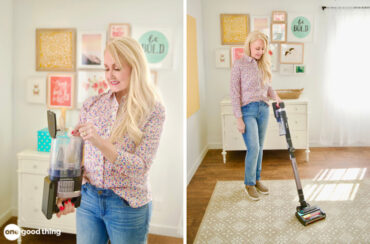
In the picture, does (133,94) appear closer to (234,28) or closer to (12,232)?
(234,28)

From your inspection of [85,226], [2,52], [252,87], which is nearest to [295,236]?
[252,87]

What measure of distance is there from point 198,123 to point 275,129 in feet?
1.02

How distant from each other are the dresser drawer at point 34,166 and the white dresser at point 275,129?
2.19 ft

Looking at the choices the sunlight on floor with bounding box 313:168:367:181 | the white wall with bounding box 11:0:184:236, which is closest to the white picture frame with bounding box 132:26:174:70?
the white wall with bounding box 11:0:184:236

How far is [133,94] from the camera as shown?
0.90 m

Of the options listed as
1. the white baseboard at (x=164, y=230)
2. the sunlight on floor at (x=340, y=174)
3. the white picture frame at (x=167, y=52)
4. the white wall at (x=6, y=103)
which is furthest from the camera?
the white baseboard at (x=164, y=230)

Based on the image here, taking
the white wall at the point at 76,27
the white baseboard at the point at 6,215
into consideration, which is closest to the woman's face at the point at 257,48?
the white wall at the point at 76,27

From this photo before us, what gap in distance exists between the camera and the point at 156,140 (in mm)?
875

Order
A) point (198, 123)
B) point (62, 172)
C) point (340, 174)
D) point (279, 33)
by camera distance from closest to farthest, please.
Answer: point (62, 172) < point (279, 33) < point (340, 174) < point (198, 123)

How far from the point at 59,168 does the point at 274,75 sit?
2.53ft

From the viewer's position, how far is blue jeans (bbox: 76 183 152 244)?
2.88 ft

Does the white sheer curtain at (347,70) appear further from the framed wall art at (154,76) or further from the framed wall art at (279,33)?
the framed wall art at (154,76)

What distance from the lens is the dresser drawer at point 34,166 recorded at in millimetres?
1001

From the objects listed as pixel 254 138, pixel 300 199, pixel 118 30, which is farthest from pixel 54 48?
pixel 300 199
